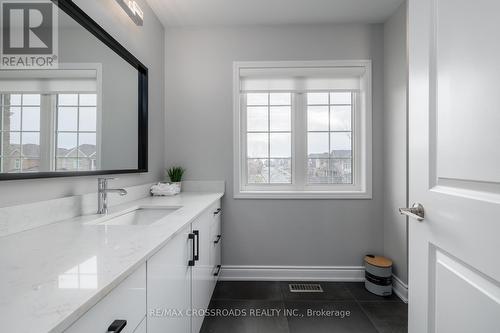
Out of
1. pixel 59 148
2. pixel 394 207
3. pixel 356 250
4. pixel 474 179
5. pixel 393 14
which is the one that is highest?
pixel 393 14

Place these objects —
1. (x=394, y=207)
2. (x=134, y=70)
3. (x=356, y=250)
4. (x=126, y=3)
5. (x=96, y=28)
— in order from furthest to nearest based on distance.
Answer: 1. (x=356, y=250)
2. (x=394, y=207)
3. (x=134, y=70)
4. (x=126, y=3)
5. (x=96, y=28)

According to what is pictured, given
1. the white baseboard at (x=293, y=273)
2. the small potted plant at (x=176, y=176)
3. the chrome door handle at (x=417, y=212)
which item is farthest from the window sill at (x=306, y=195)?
the chrome door handle at (x=417, y=212)

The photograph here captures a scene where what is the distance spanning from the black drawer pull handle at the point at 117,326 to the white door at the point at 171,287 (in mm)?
168

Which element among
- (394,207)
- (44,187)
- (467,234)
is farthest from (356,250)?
(44,187)

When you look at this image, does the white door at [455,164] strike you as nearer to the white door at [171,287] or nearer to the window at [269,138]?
the white door at [171,287]

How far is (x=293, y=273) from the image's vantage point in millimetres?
2262

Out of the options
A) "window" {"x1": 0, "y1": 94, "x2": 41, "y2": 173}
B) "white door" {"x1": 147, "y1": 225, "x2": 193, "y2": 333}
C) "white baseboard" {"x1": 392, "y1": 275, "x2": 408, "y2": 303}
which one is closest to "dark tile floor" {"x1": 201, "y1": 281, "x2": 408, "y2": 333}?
"white baseboard" {"x1": 392, "y1": 275, "x2": 408, "y2": 303}

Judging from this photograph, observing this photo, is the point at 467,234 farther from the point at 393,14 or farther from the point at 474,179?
the point at 393,14

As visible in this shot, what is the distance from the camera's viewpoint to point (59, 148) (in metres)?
1.10

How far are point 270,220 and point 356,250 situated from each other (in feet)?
2.87

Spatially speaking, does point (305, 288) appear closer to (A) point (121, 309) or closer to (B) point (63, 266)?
(A) point (121, 309)

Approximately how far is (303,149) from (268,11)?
1302mm

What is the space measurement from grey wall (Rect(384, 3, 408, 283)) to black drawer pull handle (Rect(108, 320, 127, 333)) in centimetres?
206

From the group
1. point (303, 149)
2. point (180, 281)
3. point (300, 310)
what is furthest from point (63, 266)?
point (303, 149)
